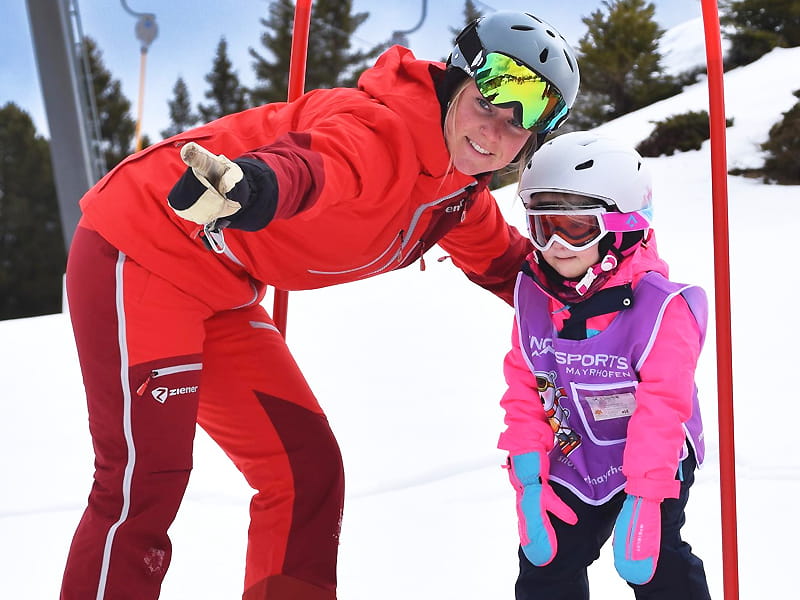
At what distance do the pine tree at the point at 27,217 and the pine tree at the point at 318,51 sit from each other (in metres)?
4.89

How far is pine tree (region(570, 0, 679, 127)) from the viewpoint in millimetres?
7824

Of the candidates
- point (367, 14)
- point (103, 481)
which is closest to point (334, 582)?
point (103, 481)

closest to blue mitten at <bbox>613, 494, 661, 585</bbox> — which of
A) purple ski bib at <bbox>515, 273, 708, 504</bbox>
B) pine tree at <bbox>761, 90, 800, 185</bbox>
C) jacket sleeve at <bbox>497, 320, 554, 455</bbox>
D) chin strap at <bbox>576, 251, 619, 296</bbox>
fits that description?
purple ski bib at <bbox>515, 273, 708, 504</bbox>

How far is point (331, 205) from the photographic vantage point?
1557 mm

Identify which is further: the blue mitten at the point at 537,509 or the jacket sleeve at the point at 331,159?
the blue mitten at the point at 537,509

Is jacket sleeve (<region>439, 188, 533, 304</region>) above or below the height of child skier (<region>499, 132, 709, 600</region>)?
above

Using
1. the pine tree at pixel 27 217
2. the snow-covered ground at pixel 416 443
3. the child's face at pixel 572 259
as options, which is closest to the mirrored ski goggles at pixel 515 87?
the child's face at pixel 572 259

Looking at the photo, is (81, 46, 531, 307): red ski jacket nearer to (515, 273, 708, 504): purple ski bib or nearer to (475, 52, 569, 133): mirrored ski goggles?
(475, 52, 569, 133): mirrored ski goggles

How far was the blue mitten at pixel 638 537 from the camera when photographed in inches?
65.7

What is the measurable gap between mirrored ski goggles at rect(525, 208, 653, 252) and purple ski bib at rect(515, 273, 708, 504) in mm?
109

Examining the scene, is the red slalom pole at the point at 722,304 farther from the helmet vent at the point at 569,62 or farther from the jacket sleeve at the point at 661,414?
the helmet vent at the point at 569,62

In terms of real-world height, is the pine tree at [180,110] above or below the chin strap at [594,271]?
above

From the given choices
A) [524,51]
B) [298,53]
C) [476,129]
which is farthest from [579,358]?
[298,53]

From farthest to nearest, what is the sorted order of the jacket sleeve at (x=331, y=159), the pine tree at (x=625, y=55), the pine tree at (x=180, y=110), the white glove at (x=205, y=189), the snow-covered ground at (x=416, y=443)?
the pine tree at (x=180, y=110)
the pine tree at (x=625, y=55)
the snow-covered ground at (x=416, y=443)
the jacket sleeve at (x=331, y=159)
the white glove at (x=205, y=189)
